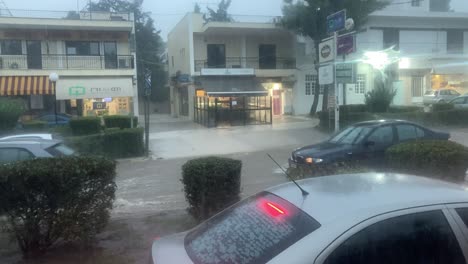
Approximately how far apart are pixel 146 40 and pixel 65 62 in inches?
1203

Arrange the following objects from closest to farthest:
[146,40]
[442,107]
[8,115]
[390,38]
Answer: [8,115], [442,107], [390,38], [146,40]

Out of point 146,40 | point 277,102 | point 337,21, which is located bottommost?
point 277,102

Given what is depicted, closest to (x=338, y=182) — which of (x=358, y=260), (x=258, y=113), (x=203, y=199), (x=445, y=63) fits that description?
(x=358, y=260)

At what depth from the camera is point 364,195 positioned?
278 cm

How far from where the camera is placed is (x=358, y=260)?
2393 mm

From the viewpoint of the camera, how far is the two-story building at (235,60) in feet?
108

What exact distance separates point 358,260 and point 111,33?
102 feet

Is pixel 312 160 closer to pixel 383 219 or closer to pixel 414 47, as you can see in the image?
pixel 383 219

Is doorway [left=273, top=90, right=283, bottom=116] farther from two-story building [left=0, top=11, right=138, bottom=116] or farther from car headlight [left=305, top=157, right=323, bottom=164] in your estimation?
car headlight [left=305, top=157, right=323, bottom=164]

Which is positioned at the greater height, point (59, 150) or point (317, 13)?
point (317, 13)

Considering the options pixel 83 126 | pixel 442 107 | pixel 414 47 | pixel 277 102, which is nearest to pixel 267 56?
pixel 277 102

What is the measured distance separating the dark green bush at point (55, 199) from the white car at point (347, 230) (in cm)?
237

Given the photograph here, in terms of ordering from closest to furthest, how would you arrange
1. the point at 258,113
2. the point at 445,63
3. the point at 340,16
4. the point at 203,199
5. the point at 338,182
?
1. the point at 338,182
2. the point at 203,199
3. the point at 340,16
4. the point at 258,113
5. the point at 445,63

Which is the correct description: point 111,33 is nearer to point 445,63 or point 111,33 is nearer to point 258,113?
point 258,113
